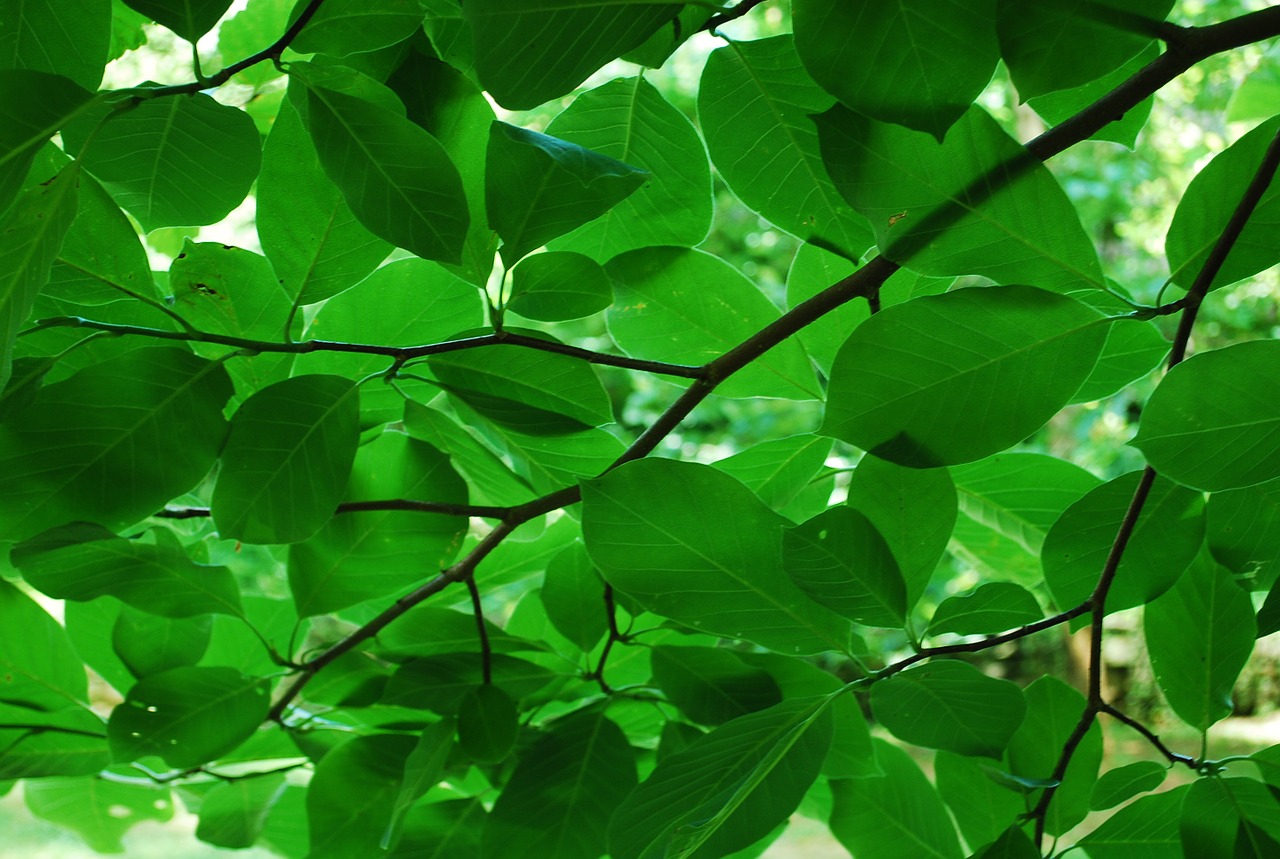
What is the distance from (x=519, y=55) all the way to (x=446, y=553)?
184 mm

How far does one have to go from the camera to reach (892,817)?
0.33m

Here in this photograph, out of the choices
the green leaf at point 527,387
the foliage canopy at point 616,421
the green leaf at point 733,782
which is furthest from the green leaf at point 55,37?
the green leaf at point 733,782

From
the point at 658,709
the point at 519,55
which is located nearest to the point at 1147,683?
the point at 658,709

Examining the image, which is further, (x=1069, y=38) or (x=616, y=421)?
(x=616, y=421)

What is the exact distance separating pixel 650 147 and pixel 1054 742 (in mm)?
217

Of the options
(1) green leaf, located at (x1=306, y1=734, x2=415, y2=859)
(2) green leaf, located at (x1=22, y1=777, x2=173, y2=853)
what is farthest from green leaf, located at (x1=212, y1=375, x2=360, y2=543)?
(2) green leaf, located at (x1=22, y1=777, x2=173, y2=853)

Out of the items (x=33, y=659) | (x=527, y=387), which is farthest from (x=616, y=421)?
(x=33, y=659)

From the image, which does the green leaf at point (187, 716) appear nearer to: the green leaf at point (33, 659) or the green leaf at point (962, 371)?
the green leaf at point (33, 659)

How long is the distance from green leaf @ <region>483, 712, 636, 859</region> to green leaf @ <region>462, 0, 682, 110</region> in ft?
0.68

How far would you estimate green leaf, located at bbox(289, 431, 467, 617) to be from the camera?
1.03 ft

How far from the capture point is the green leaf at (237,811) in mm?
384

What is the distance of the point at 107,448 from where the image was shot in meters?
0.26

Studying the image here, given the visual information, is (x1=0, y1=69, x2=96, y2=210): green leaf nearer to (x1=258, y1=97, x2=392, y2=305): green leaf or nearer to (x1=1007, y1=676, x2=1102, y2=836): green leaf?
(x1=258, y1=97, x2=392, y2=305): green leaf

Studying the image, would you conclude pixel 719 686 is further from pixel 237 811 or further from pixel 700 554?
pixel 237 811
